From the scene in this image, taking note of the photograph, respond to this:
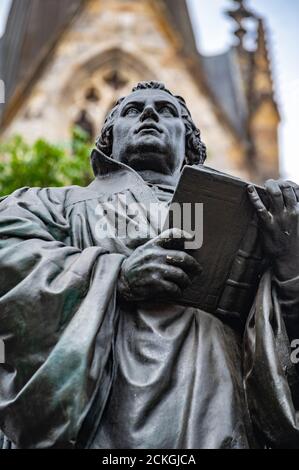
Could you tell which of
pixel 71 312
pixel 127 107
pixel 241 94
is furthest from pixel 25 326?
pixel 241 94

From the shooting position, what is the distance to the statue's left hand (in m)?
3.73

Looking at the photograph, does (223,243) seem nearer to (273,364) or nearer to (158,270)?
(158,270)

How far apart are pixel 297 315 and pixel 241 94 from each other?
95.8 feet

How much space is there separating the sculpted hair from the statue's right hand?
1061 mm

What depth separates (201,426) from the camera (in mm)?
3420

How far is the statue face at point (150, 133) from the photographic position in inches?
173

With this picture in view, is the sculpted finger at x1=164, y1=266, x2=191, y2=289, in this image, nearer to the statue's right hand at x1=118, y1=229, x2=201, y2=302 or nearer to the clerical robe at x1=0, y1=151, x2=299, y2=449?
the statue's right hand at x1=118, y1=229, x2=201, y2=302

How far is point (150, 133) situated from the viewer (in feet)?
14.4

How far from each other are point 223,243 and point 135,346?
49 cm

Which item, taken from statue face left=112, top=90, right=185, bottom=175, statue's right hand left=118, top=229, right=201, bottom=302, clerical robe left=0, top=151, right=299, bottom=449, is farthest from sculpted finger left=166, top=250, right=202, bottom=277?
statue face left=112, top=90, right=185, bottom=175

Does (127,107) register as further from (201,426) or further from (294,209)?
(201,426)

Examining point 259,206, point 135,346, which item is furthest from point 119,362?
point 259,206

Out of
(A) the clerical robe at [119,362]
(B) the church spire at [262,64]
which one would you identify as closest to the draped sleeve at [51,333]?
(A) the clerical robe at [119,362]

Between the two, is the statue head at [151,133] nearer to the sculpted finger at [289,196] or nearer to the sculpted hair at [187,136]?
the sculpted hair at [187,136]
